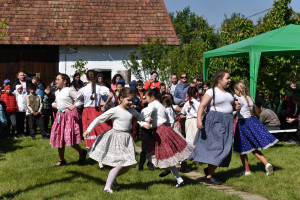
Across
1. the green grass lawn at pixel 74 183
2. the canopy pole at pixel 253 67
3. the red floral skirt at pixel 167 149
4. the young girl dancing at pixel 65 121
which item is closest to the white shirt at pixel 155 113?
the red floral skirt at pixel 167 149

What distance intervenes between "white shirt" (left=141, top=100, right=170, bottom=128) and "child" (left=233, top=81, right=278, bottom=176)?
145cm

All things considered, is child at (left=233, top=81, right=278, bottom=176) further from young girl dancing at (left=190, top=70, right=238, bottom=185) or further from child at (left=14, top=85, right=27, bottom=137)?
child at (left=14, top=85, right=27, bottom=137)

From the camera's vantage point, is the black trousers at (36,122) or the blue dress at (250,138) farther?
the black trousers at (36,122)

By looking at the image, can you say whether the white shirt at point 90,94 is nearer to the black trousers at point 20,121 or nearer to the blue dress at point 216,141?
the blue dress at point 216,141

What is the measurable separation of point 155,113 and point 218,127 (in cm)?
105

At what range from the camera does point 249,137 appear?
24.3 feet

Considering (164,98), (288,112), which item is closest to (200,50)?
(288,112)

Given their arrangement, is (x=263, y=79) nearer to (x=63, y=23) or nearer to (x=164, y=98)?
(x=164, y=98)

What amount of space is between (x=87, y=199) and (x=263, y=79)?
36.0ft

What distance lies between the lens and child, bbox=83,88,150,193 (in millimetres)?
6160

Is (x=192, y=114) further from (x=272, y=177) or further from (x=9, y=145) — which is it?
(x=9, y=145)

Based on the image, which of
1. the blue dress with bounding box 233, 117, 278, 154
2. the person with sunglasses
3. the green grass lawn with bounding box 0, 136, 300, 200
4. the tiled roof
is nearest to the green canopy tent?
the person with sunglasses

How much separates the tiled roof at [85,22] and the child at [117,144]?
52.7 feet

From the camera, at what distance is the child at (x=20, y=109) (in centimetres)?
1354
